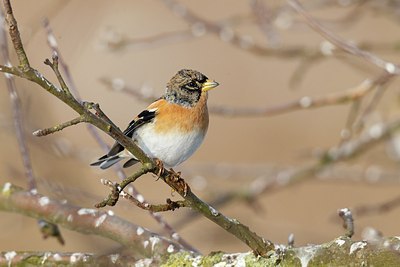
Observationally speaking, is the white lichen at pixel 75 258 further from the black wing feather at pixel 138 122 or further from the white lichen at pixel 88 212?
the black wing feather at pixel 138 122

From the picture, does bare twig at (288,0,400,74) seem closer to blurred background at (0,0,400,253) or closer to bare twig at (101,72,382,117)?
bare twig at (101,72,382,117)

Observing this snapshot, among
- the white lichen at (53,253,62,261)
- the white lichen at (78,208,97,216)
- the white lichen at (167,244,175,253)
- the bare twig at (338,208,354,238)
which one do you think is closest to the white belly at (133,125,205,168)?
the white lichen at (78,208,97,216)

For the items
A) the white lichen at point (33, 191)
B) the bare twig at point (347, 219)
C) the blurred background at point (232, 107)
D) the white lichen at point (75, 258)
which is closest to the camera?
the bare twig at point (347, 219)

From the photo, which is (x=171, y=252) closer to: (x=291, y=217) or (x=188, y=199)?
(x=188, y=199)

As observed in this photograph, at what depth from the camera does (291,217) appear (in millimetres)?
7008

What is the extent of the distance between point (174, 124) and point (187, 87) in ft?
0.53

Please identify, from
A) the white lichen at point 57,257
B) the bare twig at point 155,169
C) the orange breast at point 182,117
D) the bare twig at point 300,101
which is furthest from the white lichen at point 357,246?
the bare twig at point 300,101

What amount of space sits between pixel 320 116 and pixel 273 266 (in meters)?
6.12

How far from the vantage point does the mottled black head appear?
2.92 meters

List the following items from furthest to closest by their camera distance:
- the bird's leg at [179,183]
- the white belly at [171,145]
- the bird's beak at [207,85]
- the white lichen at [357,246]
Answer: the bird's beak at [207,85] → the white belly at [171,145] → the bird's leg at [179,183] → the white lichen at [357,246]

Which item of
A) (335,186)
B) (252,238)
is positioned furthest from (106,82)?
(335,186)

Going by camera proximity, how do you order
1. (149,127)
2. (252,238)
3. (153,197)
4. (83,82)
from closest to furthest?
1. (252,238)
2. (149,127)
3. (153,197)
4. (83,82)

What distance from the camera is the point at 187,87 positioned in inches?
116

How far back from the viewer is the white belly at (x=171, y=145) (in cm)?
275
